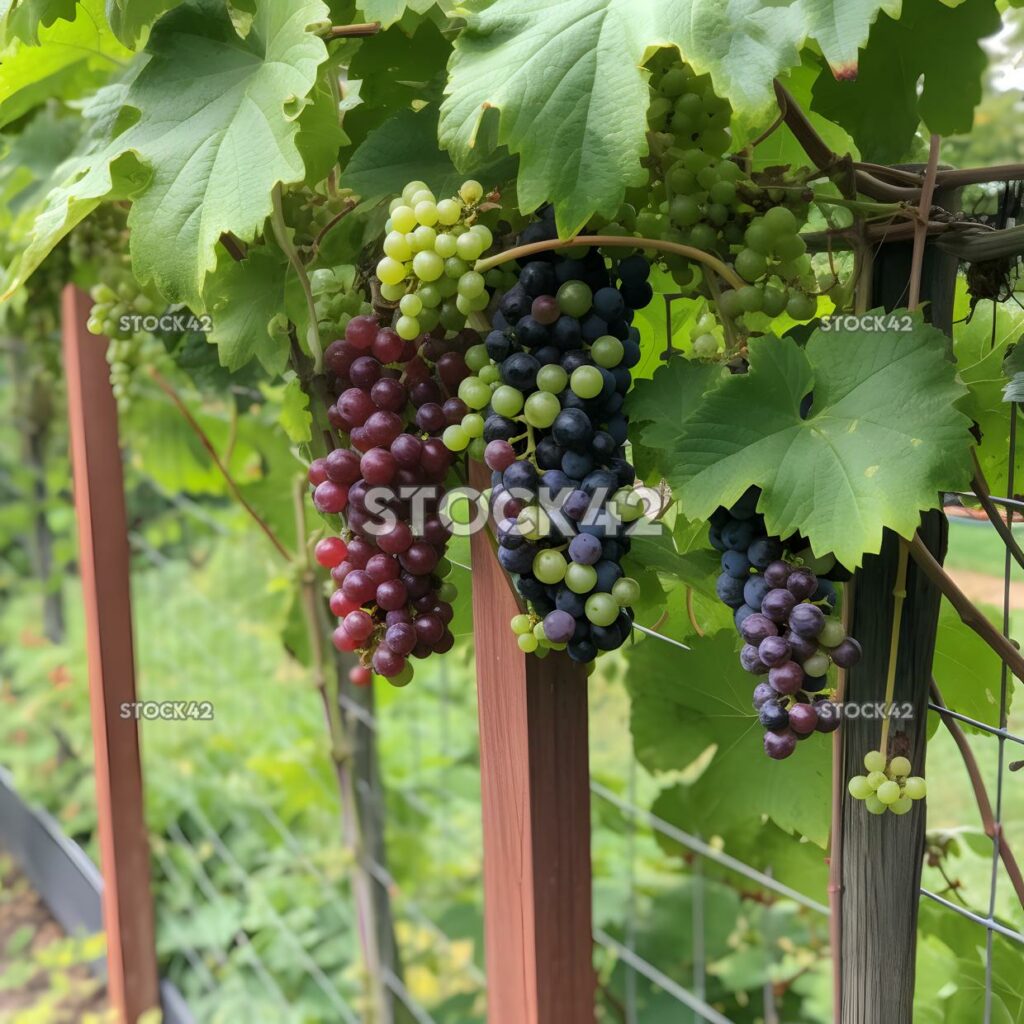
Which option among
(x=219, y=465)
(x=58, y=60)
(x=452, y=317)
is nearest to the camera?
(x=452, y=317)

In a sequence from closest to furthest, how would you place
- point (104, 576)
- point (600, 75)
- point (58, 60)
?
point (600, 75), point (58, 60), point (104, 576)

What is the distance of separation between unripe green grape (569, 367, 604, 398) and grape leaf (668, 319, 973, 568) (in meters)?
0.06

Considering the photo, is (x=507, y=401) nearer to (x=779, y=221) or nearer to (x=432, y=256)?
(x=432, y=256)

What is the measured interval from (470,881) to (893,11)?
225 centimetres

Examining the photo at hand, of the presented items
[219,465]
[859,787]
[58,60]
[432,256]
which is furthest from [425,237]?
[219,465]

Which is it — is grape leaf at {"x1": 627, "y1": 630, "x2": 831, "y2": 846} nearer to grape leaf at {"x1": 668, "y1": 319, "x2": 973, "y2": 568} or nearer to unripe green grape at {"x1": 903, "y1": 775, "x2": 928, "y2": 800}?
unripe green grape at {"x1": 903, "y1": 775, "x2": 928, "y2": 800}

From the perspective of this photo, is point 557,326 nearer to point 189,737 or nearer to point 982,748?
point 982,748

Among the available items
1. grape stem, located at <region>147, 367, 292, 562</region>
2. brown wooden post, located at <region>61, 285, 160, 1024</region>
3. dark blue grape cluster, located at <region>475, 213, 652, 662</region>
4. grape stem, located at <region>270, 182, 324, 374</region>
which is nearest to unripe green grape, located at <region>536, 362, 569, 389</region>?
dark blue grape cluster, located at <region>475, 213, 652, 662</region>

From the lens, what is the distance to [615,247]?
69 cm

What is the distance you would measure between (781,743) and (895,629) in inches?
6.5

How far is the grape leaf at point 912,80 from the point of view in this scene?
71 cm

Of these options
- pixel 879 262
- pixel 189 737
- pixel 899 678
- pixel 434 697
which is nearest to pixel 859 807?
pixel 899 678

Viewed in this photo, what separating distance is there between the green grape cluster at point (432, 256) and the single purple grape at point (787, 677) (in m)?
0.27

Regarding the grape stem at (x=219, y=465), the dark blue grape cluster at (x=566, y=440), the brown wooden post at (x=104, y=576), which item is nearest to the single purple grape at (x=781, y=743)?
the dark blue grape cluster at (x=566, y=440)
